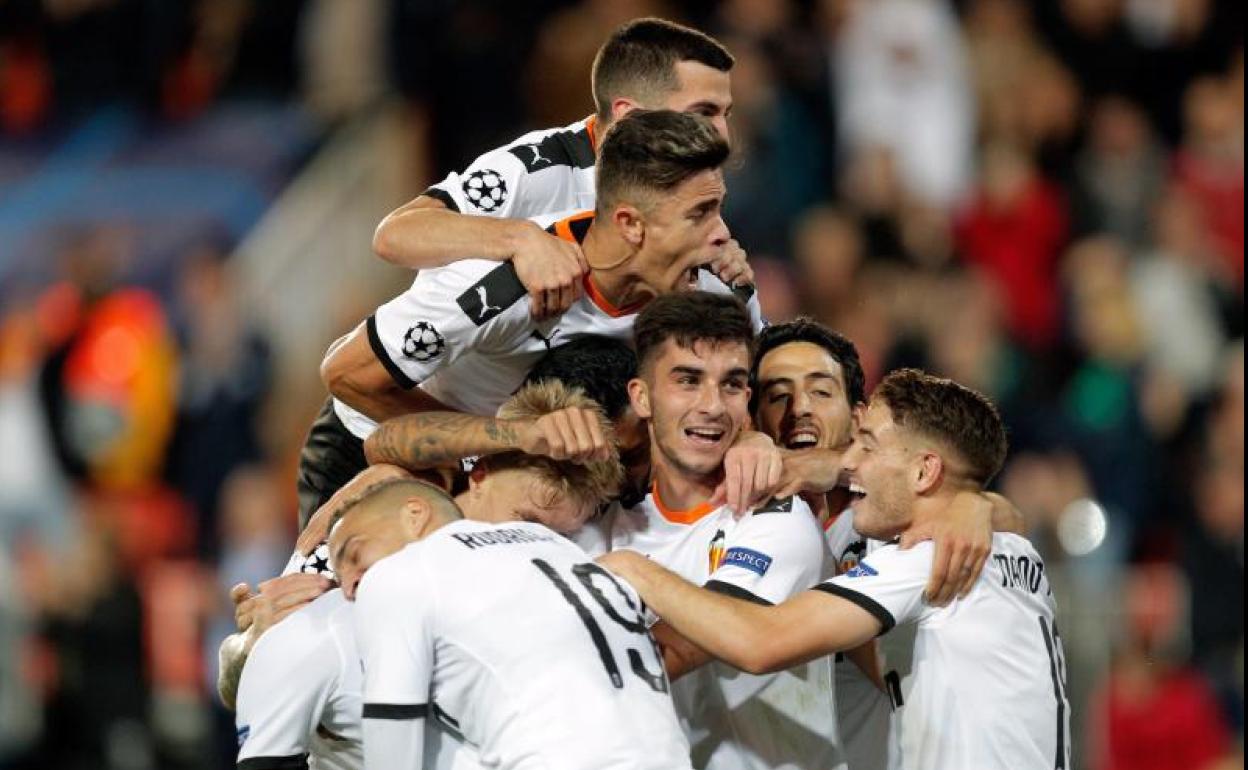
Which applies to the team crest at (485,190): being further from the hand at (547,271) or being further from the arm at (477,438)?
the arm at (477,438)

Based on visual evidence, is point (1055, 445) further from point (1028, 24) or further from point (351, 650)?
point (351, 650)

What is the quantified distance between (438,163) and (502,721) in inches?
382

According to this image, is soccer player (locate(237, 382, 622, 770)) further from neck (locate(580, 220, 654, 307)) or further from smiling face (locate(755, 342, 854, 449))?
smiling face (locate(755, 342, 854, 449))

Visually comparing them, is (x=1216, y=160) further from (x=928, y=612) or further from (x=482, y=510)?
(x=482, y=510)

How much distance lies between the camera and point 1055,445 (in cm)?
1127

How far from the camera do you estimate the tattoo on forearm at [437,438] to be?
6098 mm

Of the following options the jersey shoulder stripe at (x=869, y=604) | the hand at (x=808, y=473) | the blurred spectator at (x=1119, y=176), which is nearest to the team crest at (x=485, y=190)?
the hand at (x=808, y=473)

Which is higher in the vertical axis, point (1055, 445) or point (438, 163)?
A: point (438, 163)

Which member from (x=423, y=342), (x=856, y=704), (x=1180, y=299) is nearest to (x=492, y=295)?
(x=423, y=342)

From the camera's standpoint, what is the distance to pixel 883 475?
239 inches

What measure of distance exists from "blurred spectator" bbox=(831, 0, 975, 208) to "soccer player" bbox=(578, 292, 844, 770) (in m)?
7.39

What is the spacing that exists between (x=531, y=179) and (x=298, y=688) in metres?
2.20

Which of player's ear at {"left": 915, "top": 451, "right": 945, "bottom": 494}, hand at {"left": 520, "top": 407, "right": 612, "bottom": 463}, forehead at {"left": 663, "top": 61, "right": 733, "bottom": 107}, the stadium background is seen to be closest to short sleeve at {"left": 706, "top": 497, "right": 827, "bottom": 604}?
player's ear at {"left": 915, "top": 451, "right": 945, "bottom": 494}

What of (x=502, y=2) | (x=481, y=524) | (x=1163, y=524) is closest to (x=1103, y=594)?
(x=1163, y=524)
